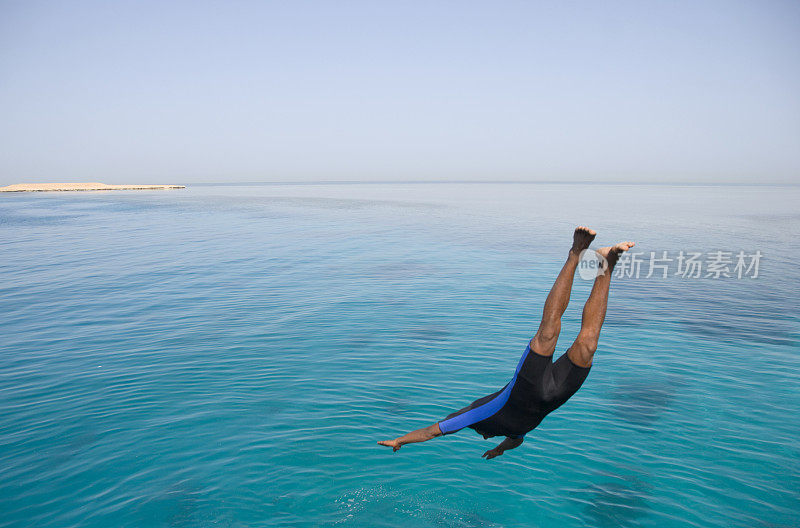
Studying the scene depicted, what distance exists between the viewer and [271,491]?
869 centimetres

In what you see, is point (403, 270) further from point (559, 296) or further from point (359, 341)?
point (559, 296)

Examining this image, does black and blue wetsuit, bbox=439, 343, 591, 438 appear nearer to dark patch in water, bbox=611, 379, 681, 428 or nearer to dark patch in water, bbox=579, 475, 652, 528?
dark patch in water, bbox=579, 475, 652, 528

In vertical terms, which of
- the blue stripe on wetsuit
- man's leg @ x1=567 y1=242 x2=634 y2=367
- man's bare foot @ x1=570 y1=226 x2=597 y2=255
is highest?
man's bare foot @ x1=570 y1=226 x2=597 y2=255

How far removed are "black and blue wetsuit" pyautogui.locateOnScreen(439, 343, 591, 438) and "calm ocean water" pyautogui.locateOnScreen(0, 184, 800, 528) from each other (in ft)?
8.08

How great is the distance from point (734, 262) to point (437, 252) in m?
19.7

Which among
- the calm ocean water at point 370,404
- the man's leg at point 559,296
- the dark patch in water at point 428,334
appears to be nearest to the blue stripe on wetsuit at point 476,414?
the man's leg at point 559,296

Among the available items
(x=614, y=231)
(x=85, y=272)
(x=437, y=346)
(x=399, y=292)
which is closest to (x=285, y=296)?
(x=399, y=292)

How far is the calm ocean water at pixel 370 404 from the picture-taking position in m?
8.45

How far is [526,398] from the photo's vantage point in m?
6.30

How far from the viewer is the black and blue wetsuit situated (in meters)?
6.14

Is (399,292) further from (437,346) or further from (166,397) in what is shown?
(166,397)

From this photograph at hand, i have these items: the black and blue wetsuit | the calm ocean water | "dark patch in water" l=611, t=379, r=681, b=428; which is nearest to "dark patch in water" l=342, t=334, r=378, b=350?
the calm ocean water

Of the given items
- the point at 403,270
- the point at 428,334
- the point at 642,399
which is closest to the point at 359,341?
the point at 428,334

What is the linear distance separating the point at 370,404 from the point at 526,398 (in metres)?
6.22
